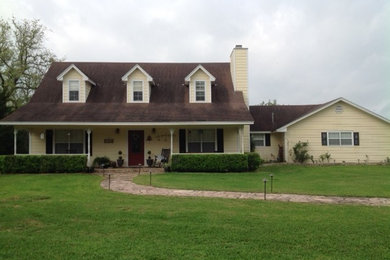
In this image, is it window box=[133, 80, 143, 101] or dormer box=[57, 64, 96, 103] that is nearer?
dormer box=[57, 64, 96, 103]

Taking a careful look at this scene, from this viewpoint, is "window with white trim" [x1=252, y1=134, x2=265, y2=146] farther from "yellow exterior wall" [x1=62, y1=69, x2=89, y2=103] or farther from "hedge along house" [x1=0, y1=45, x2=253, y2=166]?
"yellow exterior wall" [x1=62, y1=69, x2=89, y2=103]

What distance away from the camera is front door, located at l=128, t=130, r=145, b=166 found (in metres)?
19.6

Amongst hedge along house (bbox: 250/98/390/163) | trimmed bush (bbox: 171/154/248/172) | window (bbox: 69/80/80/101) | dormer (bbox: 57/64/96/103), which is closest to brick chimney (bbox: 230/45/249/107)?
hedge along house (bbox: 250/98/390/163)

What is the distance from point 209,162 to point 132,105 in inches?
236

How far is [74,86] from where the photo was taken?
19.8m

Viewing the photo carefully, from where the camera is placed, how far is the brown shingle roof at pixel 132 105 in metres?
17.8

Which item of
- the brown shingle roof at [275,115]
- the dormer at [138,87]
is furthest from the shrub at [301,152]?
the dormer at [138,87]

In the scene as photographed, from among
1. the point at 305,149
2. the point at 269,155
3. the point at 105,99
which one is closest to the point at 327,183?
the point at 305,149

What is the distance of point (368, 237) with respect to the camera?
5.64 m

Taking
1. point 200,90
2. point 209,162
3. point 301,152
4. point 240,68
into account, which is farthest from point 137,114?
point 301,152

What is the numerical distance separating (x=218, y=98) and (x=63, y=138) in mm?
9533

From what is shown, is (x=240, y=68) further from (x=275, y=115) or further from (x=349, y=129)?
(x=349, y=129)

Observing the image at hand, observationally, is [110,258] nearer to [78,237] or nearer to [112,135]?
[78,237]

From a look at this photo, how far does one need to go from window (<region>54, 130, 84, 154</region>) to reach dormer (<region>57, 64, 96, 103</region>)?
1.99 m
